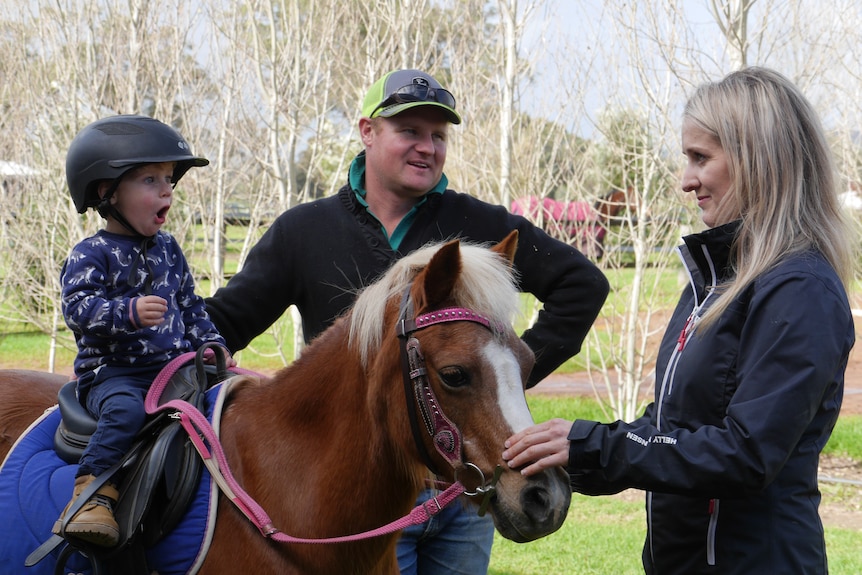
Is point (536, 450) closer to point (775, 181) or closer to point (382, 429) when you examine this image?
point (382, 429)

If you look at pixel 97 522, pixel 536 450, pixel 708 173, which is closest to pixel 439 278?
pixel 536 450

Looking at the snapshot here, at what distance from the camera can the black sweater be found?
293cm

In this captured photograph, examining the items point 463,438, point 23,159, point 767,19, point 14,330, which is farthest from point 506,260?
point 14,330

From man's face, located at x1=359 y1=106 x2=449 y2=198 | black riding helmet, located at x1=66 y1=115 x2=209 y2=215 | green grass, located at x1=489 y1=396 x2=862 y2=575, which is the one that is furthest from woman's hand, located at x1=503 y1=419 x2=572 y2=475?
green grass, located at x1=489 y1=396 x2=862 y2=575

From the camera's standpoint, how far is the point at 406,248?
292cm

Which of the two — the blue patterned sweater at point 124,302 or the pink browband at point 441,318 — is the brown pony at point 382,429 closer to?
the pink browband at point 441,318

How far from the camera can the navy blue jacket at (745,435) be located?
1.79 meters

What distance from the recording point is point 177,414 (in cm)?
237

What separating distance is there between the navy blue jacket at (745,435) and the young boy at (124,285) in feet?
4.40

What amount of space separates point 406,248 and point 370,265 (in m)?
0.14

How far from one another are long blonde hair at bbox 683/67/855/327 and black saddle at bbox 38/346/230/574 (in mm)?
1467

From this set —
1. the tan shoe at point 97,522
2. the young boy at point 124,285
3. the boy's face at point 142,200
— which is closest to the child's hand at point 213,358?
the young boy at point 124,285

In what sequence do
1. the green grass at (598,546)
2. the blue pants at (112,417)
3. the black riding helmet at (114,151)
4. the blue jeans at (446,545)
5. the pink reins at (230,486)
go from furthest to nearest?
1. the green grass at (598,546)
2. the blue jeans at (446,545)
3. the black riding helmet at (114,151)
4. the blue pants at (112,417)
5. the pink reins at (230,486)

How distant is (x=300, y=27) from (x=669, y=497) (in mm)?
7572
